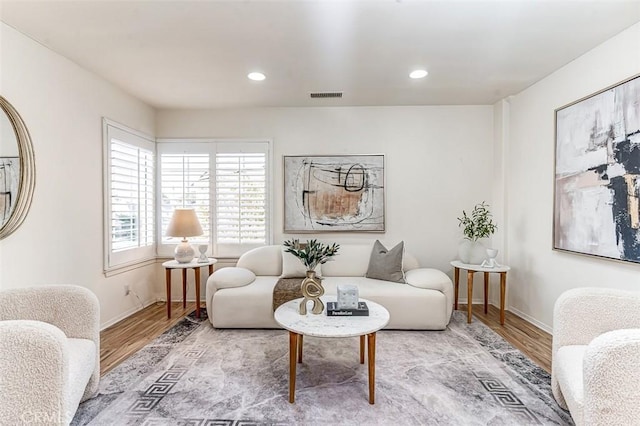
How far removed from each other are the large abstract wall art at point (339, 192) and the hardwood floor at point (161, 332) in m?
1.73

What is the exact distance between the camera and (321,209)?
421 centimetres

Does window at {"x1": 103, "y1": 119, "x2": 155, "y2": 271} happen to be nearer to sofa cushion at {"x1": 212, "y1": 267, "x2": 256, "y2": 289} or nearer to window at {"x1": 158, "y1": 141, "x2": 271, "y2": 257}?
window at {"x1": 158, "y1": 141, "x2": 271, "y2": 257}

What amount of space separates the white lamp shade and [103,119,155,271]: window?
521 millimetres

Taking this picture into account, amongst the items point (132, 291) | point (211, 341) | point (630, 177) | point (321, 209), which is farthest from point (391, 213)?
point (132, 291)

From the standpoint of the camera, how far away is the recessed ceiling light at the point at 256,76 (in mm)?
3144

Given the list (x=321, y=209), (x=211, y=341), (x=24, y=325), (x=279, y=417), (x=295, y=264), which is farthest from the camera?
(x=321, y=209)

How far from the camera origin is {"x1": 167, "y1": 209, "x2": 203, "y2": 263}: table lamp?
368 centimetres

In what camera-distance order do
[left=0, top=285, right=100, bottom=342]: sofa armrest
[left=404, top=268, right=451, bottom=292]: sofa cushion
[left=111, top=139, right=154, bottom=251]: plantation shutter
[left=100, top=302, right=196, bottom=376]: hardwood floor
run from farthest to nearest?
1. [left=111, top=139, right=154, bottom=251]: plantation shutter
2. [left=404, top=268, right=451, bottom=292]: sofa cushion
3. [left=100, top=302, right=196, bottom=376]: hardwood floor
4. [left=0, top=285, right=100, bottom=342]: sofa armrest

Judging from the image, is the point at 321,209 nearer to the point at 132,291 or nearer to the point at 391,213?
the point at 391,213

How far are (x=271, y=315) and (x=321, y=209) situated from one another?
1556 mm

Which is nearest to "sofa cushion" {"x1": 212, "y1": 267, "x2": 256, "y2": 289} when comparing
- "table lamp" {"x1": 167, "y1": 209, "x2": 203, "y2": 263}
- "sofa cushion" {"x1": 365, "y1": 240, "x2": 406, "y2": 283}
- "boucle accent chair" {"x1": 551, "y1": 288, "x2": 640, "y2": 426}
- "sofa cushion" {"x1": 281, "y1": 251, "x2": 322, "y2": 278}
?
"sofa cushion" {"x1": 281, "y1": 251, "x2": 322, "y2": 278}

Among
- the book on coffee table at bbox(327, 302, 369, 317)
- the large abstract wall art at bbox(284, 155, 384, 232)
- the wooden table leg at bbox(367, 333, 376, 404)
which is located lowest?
the wooden table leg at bbox(367, 333, 376, 404)

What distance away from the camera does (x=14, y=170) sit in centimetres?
238

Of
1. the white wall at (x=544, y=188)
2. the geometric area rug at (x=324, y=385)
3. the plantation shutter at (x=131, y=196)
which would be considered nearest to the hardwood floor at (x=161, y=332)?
the geometric area rug at (x=324, y=385)
